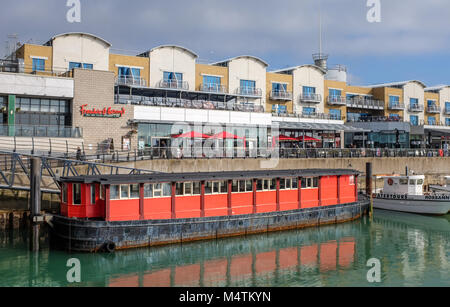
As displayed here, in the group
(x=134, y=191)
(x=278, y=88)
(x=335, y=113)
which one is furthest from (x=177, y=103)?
(x=335, y=113)

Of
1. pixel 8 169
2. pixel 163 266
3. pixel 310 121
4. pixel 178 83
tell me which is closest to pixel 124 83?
pixel 178 83

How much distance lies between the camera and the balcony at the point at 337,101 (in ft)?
213

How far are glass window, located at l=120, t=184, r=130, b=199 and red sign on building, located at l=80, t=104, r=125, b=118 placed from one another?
19229 millimetres

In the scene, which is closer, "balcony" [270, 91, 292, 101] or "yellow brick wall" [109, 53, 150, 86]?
"yellow brick wall" [109, 53, 150, 86]

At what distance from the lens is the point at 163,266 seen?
2033cm

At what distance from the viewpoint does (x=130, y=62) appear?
4847 centimetres

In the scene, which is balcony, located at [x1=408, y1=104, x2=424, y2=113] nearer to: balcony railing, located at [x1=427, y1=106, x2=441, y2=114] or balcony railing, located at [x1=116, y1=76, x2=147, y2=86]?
balcony railing, located at [x1=427, y1=106, x2=441, y2=114]

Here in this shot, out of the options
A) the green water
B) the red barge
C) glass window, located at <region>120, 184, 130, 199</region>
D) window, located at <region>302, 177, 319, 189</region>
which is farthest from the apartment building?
window, located at <region>302, 177, 319, 189</region>

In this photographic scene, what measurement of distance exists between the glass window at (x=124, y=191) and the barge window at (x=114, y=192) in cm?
21

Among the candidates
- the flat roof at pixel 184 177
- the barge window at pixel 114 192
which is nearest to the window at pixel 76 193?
the flat roof at pixel 184 177

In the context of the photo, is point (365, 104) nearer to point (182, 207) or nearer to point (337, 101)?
point (337, 101)

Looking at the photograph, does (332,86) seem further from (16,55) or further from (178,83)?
(16,55)

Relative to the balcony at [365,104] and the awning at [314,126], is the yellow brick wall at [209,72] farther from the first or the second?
the balcony at [365,104]

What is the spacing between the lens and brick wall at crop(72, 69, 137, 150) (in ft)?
129
